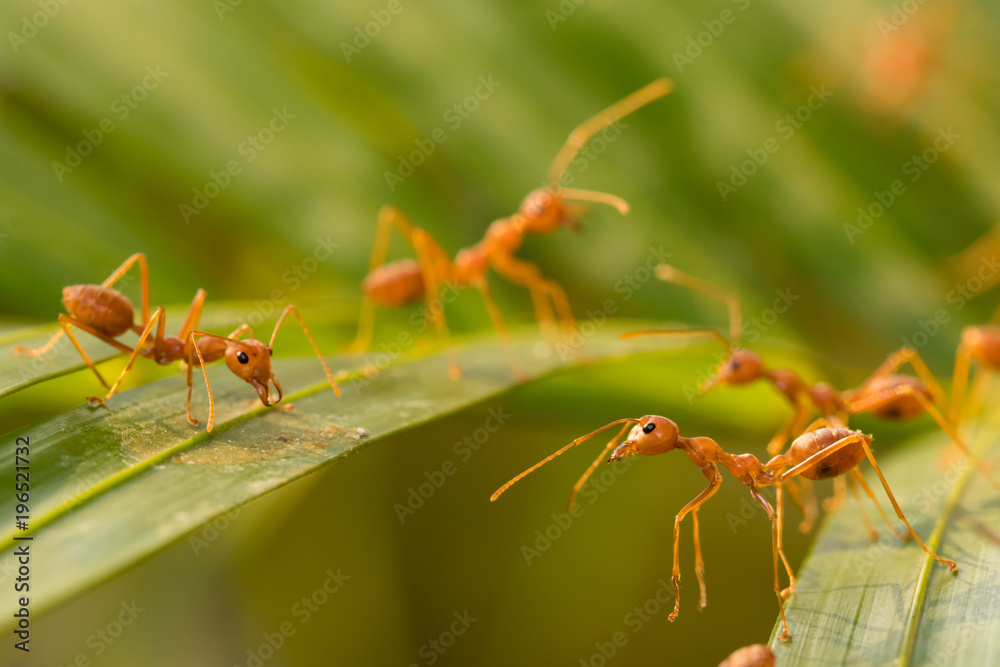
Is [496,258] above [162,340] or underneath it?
above

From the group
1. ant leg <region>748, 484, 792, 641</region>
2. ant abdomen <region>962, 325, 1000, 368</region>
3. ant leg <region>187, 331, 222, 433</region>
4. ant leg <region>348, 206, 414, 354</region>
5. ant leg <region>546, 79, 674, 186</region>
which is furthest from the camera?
ant leg <region>546, 79, 674, 186</region>

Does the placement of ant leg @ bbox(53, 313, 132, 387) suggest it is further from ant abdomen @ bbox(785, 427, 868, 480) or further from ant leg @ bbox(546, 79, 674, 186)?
ant abdomen @ bbox(785, 427, 868, 480)

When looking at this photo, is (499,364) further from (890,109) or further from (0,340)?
(890,109)

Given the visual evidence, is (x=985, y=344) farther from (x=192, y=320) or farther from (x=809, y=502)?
(x=192, y=320)

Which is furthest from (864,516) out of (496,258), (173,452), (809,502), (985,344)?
(173,452)

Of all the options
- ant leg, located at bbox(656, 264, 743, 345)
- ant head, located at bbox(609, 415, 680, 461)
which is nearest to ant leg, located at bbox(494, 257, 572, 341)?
ant leg, located at bbox(656, 264, 743, 345)
